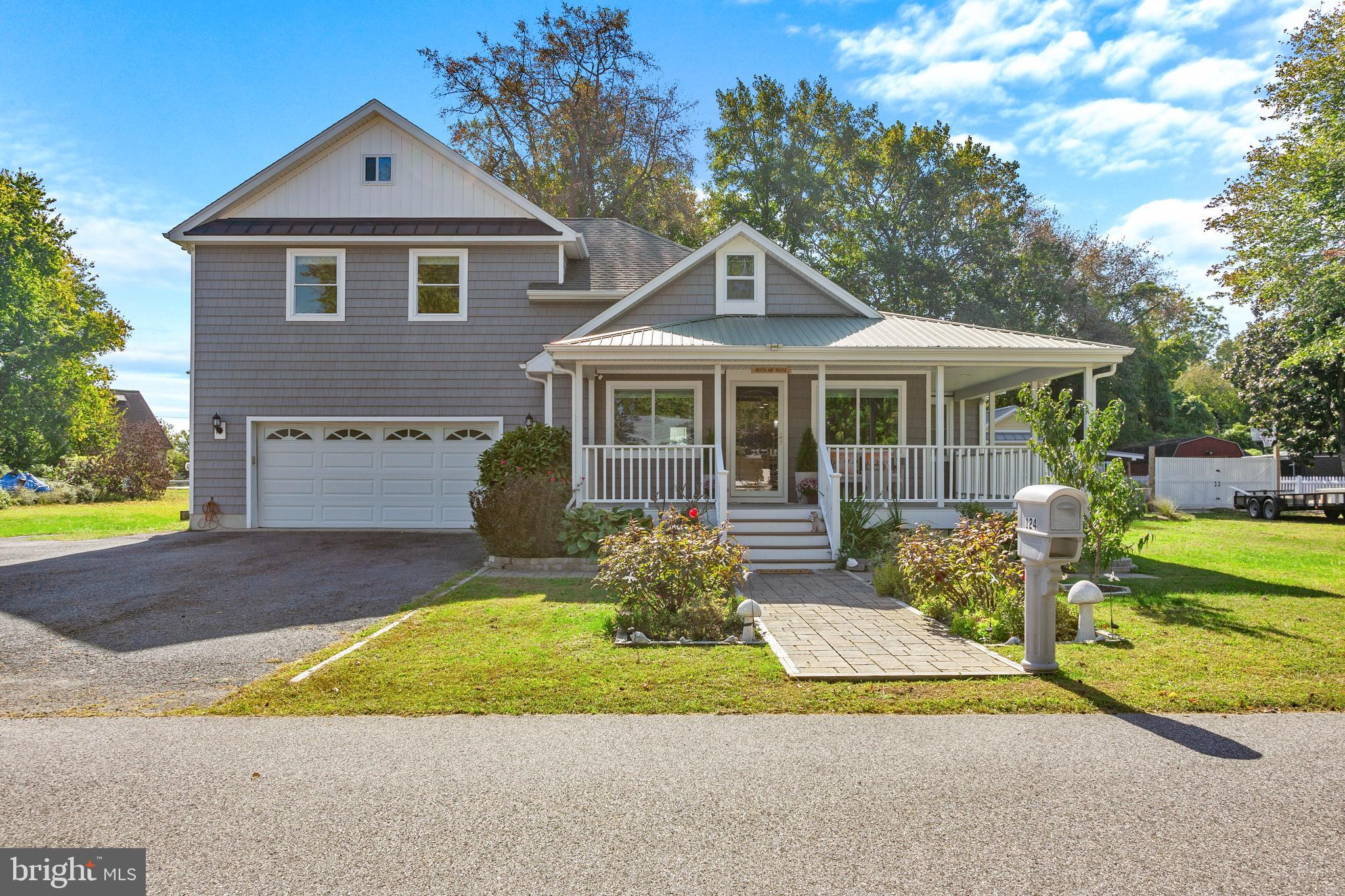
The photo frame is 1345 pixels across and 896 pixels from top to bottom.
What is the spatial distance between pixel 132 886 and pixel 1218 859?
4.21 meters

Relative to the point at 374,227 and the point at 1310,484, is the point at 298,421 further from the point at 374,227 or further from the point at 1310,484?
the point at 1310,484

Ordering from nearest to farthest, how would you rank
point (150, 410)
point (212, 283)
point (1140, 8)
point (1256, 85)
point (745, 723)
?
point (745, 723) → point (1140, 8) → point (212, 283) → point (1256, 85) → point (150, 410)

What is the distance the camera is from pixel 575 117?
90.0ft

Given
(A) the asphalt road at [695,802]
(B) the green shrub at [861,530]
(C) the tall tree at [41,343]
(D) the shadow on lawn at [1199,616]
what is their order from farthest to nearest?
1. (C) the tall tree at [41,343]
2. (B) the green shrub at [861,530]
3. (D) the shadow on lawn at [1199,616]
4. (A) the asphalt road at [695,802]

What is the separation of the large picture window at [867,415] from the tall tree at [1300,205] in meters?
9.74

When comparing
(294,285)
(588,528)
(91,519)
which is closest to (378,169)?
(294,285)

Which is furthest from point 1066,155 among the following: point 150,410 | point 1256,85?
point 150,410

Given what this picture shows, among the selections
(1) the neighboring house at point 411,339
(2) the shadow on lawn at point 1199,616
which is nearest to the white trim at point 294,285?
(1) the neighboring house at point 411,339

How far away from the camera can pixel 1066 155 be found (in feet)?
56.9

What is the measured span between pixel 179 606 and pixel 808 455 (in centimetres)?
1015

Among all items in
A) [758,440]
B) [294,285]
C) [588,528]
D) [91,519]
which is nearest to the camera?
[588,528]

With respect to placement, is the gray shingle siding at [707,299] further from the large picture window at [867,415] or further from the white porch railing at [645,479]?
the white porch railing at [645,479]

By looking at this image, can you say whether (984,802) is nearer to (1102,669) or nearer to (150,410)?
(1102,669)

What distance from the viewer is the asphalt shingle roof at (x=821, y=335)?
474 inches
